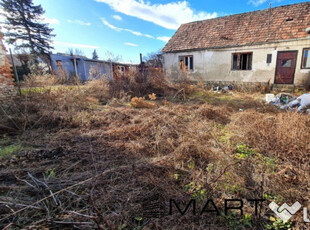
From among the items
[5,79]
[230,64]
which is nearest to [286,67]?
[230,64]

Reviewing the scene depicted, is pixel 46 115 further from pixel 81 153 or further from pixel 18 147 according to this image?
pixel 81 153

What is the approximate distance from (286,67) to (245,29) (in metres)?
3.73

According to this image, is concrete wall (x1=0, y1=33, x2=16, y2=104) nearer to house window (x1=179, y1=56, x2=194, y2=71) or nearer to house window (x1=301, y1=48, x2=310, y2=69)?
house window (x1=179, y1=56, x2=194, y2=71)


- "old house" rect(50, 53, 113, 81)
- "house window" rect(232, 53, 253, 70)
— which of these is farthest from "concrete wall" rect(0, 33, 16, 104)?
"house window" rect(232, 53, 253, 70)

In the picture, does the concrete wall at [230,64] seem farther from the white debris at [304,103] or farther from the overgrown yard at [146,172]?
the overgrown yard at [146,172]

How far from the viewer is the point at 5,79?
19.1ft

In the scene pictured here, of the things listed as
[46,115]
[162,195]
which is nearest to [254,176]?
[162,195]

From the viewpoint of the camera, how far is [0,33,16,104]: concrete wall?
18.5 ft

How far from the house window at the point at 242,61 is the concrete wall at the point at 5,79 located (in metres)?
12.4

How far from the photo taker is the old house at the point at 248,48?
28.3ft

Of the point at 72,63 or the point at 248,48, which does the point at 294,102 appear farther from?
the point at 72,63

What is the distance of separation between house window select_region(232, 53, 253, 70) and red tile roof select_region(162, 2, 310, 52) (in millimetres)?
782

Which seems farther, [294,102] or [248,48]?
[248,48]

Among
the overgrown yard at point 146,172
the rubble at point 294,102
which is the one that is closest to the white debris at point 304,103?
the rubble at point 294,102
